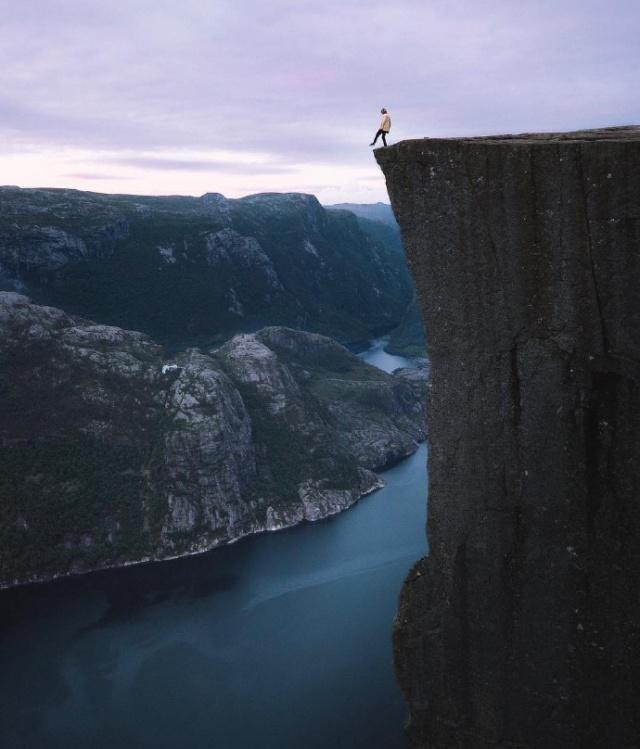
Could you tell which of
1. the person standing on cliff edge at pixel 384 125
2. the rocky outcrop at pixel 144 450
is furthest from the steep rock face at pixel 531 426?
the rocky outcrop at pixel 144 450

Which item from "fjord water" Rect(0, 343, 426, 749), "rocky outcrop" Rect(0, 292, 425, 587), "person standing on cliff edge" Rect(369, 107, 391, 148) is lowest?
"fjord water" Rect(0, 343, 426, 749)

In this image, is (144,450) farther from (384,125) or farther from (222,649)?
(384,125)

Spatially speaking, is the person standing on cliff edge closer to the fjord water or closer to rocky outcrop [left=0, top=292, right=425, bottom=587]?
the fjord water

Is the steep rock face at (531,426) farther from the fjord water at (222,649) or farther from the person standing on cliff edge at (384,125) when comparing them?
the fjord water at (222,649)

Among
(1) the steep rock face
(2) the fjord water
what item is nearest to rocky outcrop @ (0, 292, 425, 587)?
(2) the fjord water

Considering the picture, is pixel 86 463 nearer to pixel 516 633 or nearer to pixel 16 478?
pixel 16 478

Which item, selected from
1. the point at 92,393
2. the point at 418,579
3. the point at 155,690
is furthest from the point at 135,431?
the point at 418,579
